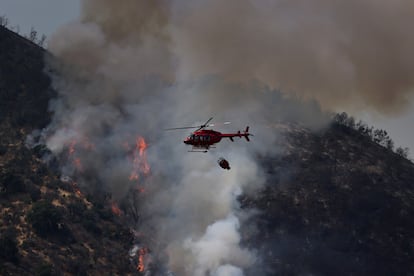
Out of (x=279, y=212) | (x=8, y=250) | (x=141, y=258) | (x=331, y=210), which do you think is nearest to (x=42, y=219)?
(x=8, y=250)

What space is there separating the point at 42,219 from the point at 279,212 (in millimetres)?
35206

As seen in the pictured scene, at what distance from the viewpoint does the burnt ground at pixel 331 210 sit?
356ft

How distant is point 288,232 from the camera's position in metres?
114

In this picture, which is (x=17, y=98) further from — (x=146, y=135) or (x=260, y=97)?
(x=260, y=97)

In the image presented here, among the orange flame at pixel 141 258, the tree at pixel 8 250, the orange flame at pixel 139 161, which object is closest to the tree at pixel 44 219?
the tree at pixel 8 250

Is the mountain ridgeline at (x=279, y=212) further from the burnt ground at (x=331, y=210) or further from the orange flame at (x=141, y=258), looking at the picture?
the orange flame at (x=141, y=258)

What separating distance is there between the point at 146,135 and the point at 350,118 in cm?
6445

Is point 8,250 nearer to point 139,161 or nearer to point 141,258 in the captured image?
point 141,258

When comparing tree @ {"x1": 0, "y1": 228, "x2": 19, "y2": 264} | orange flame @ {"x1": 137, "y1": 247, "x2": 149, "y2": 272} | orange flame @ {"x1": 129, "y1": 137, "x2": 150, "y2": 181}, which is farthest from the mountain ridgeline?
orange flame @ {"x1": 129, "y1": 137, "x2": 150, "y2": 181}

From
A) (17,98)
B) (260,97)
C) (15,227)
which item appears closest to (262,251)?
(15,227)

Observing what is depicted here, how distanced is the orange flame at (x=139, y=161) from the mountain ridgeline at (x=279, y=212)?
20.3 feet

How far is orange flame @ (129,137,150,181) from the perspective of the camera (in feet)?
402

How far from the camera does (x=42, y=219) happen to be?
10662 centimetres

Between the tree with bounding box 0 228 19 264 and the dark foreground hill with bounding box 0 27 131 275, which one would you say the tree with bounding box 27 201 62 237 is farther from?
the tree with bounding box 0 228 19 264
